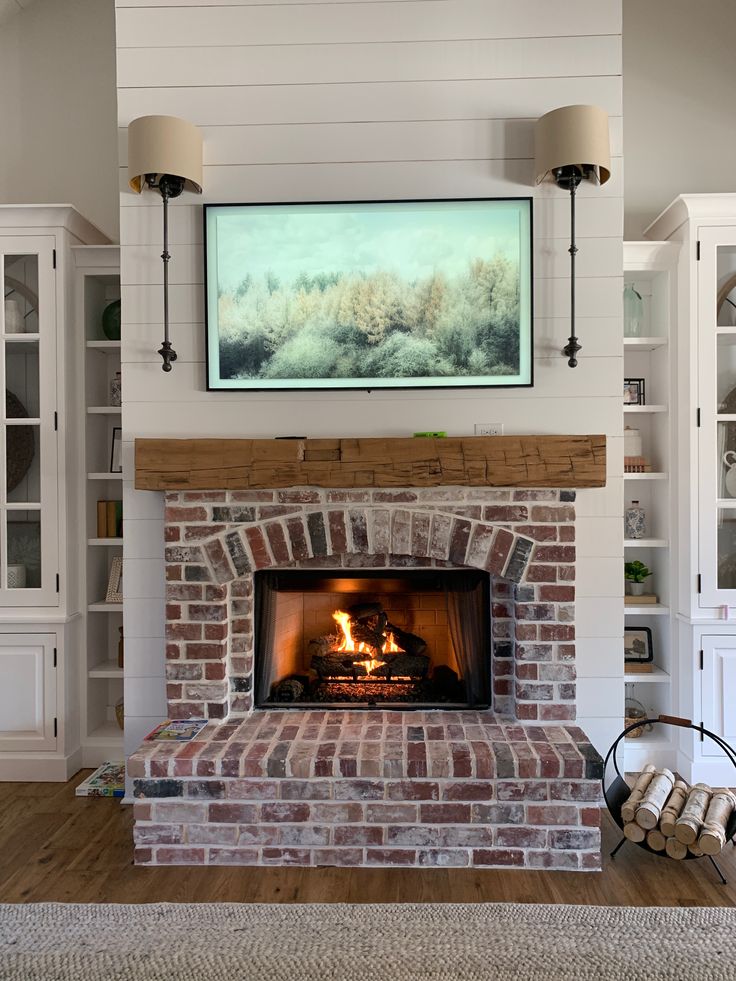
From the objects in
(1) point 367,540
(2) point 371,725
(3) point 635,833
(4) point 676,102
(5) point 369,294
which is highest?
(4) point 676,102

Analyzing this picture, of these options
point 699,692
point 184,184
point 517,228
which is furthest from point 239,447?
point 699,692

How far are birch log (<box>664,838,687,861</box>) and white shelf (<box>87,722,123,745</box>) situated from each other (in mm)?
2184

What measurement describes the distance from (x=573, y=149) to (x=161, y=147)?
144 cm

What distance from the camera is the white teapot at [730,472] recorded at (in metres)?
2.93

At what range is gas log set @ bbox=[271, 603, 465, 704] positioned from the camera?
2812 millimetres

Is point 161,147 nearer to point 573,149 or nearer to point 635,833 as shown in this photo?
point 573,149

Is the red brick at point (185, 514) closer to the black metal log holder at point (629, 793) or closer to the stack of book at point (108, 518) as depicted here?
the stack of book at point (108, 518)

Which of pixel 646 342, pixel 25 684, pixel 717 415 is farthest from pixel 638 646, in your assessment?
pixel 25 684

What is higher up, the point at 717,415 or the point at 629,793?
the point at 717,415

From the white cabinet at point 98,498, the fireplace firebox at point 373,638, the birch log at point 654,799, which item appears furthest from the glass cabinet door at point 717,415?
the white cabinet at point 98,498

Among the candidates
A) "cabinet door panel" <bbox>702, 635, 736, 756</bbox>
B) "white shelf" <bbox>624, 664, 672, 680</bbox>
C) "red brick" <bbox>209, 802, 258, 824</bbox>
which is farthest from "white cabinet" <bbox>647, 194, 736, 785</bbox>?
"red brick" <bbox>209, 802, 258, 824</bbox>

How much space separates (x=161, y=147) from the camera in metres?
2.51

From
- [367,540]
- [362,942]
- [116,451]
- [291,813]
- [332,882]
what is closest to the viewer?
[362,942]

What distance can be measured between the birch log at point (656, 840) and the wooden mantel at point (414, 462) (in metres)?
1.14
